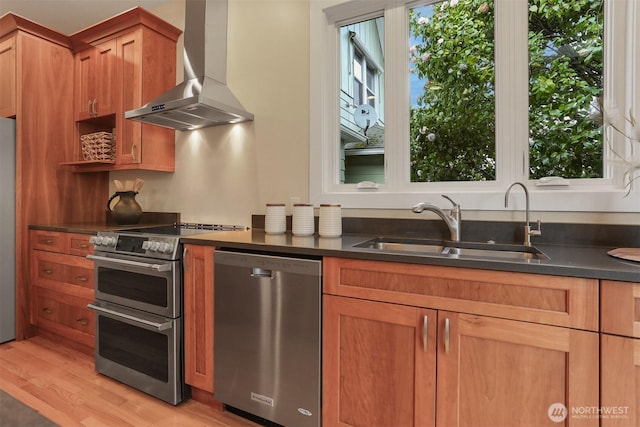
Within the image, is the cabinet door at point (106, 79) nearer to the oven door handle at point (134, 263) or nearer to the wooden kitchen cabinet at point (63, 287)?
the wooden kitchen cabinet at point (63, 287)

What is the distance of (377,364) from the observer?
1.35m

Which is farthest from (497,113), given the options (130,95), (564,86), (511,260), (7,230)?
(7,230)

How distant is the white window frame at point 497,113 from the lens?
5.05 ft

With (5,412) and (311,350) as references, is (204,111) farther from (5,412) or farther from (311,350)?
(5,412)

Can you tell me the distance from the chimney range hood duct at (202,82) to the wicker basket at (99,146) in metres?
0.69

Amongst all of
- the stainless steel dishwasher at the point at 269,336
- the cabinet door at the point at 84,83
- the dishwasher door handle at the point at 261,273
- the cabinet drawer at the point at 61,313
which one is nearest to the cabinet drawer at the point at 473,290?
the stainless steel dishwasher at the point at 269,336

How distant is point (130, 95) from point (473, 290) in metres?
2.79

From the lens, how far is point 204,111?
86.8 inches

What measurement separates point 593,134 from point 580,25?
0.55 metres

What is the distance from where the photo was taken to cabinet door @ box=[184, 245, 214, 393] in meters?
1.75

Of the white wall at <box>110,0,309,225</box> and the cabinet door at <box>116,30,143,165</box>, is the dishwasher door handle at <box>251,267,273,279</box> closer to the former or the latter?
the white wall at <box>110,0,309,225</box>

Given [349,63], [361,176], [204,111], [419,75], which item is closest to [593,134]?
[419,75]

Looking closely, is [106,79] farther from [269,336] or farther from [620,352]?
[620,352]

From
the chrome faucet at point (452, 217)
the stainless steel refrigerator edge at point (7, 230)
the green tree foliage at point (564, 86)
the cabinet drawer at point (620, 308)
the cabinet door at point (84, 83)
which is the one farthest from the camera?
the cabinet door at point (84, 83)
